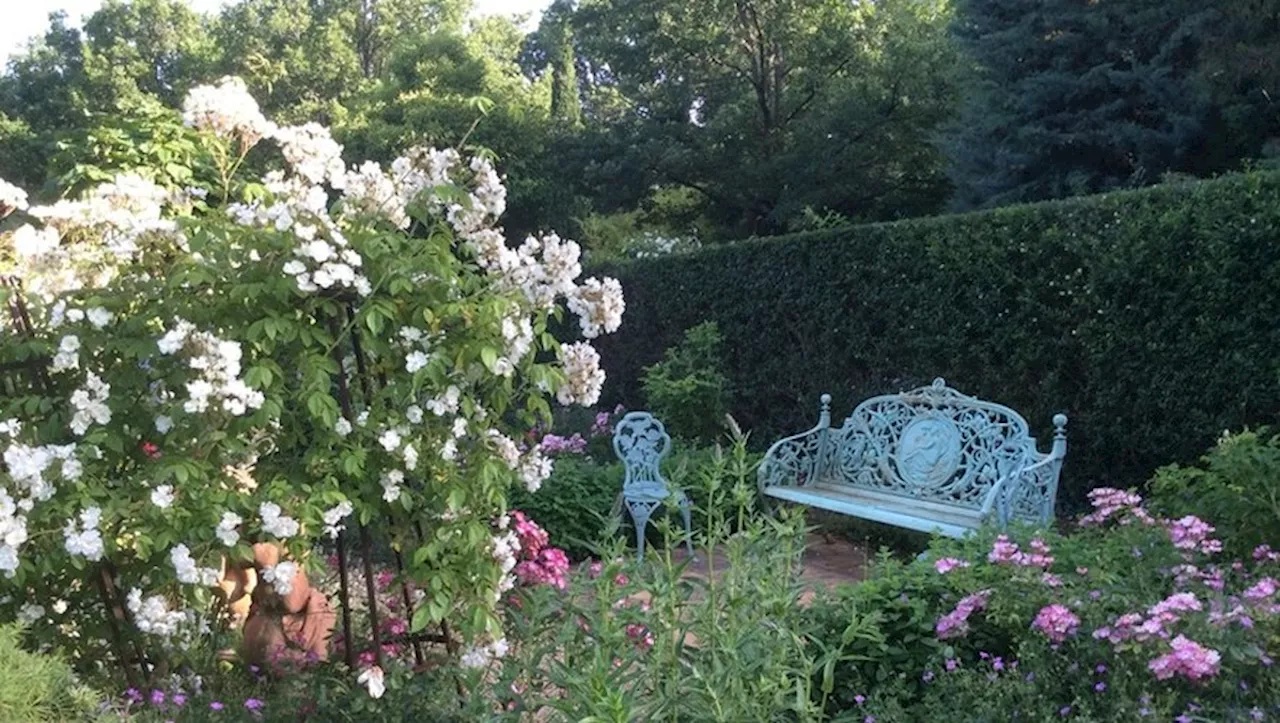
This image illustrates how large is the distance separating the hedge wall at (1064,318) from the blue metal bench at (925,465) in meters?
0.57

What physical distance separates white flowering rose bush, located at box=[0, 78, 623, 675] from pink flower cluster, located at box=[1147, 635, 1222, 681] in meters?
1.58

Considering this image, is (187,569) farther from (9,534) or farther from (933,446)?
(933,446)

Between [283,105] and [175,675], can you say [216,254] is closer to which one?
[175,675]

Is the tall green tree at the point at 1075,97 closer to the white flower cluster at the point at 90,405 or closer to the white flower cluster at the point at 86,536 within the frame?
the white flower cluster at the point at 90,405

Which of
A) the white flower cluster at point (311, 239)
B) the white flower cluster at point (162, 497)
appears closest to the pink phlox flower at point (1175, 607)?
the white flower cluster at point (311, 239)

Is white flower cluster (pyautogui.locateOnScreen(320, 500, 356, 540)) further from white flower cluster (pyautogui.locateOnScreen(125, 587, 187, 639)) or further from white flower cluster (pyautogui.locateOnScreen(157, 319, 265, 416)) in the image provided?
white flower cluster (pyautogui.locateOnScreen(125, 587, 187, 639))

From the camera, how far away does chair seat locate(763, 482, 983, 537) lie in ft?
16.3

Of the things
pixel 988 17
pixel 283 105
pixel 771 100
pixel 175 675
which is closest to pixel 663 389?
pixel 175 675

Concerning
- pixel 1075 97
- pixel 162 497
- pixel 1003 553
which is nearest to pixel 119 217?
pixel 162 497

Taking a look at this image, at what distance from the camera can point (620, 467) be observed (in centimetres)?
702

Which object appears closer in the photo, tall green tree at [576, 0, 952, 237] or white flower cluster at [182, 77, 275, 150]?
white flower cluster at [182, 77, 275, 150]

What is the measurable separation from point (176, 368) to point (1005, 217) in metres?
4.82

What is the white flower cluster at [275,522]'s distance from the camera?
2.50 metres

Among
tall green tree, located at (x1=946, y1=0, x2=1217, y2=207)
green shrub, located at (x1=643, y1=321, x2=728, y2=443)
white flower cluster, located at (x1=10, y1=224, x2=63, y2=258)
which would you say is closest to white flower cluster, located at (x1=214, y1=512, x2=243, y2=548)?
white flower cluster, located at (x1=10, y1=224, x2=63, y2=258)
